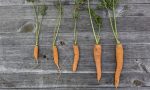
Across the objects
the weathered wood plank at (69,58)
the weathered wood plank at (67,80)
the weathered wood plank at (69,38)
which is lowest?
the weathered wood plank at (67,80)

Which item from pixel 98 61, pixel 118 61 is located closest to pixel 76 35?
pixel 98 61

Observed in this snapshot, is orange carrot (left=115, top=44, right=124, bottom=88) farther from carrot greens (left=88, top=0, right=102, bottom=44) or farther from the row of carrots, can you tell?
carrot greens (left=88, top=0, right=102, bottom=44)

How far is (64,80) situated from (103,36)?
0.46 metres

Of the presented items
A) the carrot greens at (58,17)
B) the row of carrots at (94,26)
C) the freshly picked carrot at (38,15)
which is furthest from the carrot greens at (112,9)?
the freshly picked carrot at (38,15)

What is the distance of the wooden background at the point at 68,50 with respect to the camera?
2.27 m

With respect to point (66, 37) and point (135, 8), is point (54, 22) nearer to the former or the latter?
point (66, 37)

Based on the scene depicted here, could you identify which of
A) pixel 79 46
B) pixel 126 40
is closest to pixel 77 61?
pixel 79 46

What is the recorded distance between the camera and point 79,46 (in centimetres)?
230

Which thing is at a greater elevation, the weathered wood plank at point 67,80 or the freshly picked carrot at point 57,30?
the freshly picked carrot at point 57,30

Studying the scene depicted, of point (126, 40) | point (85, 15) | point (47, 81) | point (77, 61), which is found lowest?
point (47, 81)

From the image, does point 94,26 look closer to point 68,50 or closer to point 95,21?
point 95,21

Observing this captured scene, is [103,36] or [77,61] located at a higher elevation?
[103,36]

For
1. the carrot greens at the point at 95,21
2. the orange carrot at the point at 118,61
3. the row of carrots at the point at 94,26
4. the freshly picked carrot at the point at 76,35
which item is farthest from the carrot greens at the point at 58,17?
the orange carrot at the point at 118,61

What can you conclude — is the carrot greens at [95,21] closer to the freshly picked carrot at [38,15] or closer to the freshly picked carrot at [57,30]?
the freshly picked carrot at [57,30]
